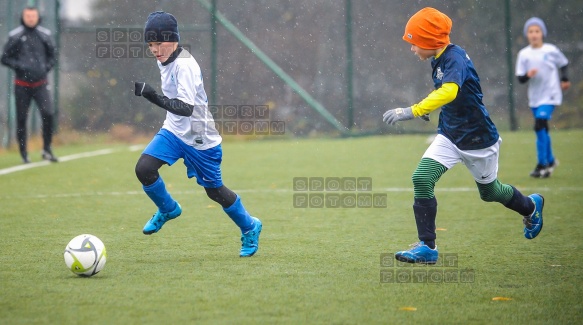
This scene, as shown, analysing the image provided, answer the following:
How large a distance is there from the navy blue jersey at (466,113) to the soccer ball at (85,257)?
2.60 meters

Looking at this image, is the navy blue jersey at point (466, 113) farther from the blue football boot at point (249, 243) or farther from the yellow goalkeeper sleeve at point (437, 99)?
the blue football boot at point (249, 243)

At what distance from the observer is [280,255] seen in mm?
6465

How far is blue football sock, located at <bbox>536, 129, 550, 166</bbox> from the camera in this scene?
11367mm

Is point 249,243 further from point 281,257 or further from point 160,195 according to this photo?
point 160,195

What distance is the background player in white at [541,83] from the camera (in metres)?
11.4

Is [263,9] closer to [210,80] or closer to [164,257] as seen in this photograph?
[210,80]

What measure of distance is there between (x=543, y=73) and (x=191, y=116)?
713 cm

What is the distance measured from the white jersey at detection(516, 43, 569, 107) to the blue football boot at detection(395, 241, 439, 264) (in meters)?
6.47

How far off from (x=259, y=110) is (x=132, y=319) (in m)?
14.0

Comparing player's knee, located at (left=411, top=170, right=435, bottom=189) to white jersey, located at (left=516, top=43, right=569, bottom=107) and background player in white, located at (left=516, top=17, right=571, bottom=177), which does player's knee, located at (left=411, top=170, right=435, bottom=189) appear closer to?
Answer: background player in white, located at (left=516, top=17, right=571, bottom=177)

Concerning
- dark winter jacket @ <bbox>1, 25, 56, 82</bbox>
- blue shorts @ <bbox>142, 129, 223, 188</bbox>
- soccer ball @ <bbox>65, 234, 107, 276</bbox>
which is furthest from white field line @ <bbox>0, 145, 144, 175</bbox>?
soccer ball @ <bbox>65, 234, 107, 276</bbox>

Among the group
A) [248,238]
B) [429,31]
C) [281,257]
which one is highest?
[429,31]

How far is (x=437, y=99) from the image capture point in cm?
578

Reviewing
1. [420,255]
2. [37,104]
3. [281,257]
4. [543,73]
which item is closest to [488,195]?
[420,255]
